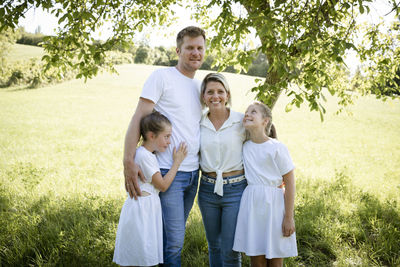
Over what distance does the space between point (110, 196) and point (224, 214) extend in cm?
391

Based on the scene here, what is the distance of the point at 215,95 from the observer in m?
3.09

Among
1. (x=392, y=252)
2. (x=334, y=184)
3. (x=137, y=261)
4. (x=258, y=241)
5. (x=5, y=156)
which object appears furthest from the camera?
(x=5, y=156)

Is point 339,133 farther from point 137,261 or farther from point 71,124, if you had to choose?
point 137,261

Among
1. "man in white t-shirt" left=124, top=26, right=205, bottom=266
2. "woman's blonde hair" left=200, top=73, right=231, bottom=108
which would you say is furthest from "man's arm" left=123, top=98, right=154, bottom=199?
"woman's blonde hair" left=200, top=73, right=231, bottom=108

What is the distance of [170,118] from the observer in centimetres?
314

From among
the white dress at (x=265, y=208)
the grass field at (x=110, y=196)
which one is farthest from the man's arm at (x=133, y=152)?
the grass field at (x=110, y=196)

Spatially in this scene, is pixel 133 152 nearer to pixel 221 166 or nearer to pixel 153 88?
pixel 153 88

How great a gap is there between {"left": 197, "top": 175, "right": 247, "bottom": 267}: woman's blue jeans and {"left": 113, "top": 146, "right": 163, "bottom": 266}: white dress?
0.59 m

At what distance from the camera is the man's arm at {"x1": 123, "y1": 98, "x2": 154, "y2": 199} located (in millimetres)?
2887

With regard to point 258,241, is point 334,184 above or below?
below

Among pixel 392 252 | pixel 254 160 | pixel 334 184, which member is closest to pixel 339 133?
pixel 334 184

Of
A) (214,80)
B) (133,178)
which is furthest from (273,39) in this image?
(133,178)

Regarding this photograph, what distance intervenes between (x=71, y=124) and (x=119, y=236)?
17.8 m

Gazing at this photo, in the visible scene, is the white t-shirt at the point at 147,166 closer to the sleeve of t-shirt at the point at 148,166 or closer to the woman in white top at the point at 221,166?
the sleeve of t-shirt at the point at 148,166
